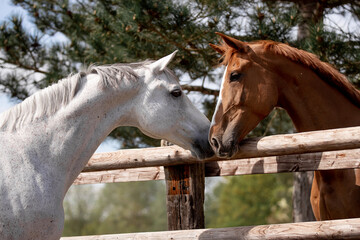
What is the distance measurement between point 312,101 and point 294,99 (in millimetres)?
125

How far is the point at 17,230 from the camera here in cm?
222

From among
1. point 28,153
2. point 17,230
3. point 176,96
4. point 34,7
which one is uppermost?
point 34,7

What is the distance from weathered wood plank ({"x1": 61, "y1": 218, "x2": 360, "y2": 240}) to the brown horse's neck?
0.75m

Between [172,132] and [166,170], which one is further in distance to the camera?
[166,170]

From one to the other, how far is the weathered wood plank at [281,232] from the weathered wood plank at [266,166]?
52cm

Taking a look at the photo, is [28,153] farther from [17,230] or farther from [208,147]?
[208,147]

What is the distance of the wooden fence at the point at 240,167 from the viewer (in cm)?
257

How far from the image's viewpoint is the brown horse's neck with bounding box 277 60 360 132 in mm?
3080

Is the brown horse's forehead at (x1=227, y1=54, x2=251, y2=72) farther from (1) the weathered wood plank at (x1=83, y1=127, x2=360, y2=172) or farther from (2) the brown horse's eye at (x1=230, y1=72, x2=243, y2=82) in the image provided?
(1) the weathered wood plank at (x1=83, y1=127, x2=360, y2=172)

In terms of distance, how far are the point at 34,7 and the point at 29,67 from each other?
3.15 feet

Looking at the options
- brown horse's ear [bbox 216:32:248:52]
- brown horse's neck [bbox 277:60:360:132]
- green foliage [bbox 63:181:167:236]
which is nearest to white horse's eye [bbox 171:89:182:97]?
brown horse's ear [bbox 216:32:248:52]

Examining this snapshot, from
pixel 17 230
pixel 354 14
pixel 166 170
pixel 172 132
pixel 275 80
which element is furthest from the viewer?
pixel 354 14

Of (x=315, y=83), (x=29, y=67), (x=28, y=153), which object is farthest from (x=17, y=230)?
(x=29, y=67)

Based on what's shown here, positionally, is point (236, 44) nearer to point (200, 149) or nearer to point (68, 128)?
point (200, 149)
